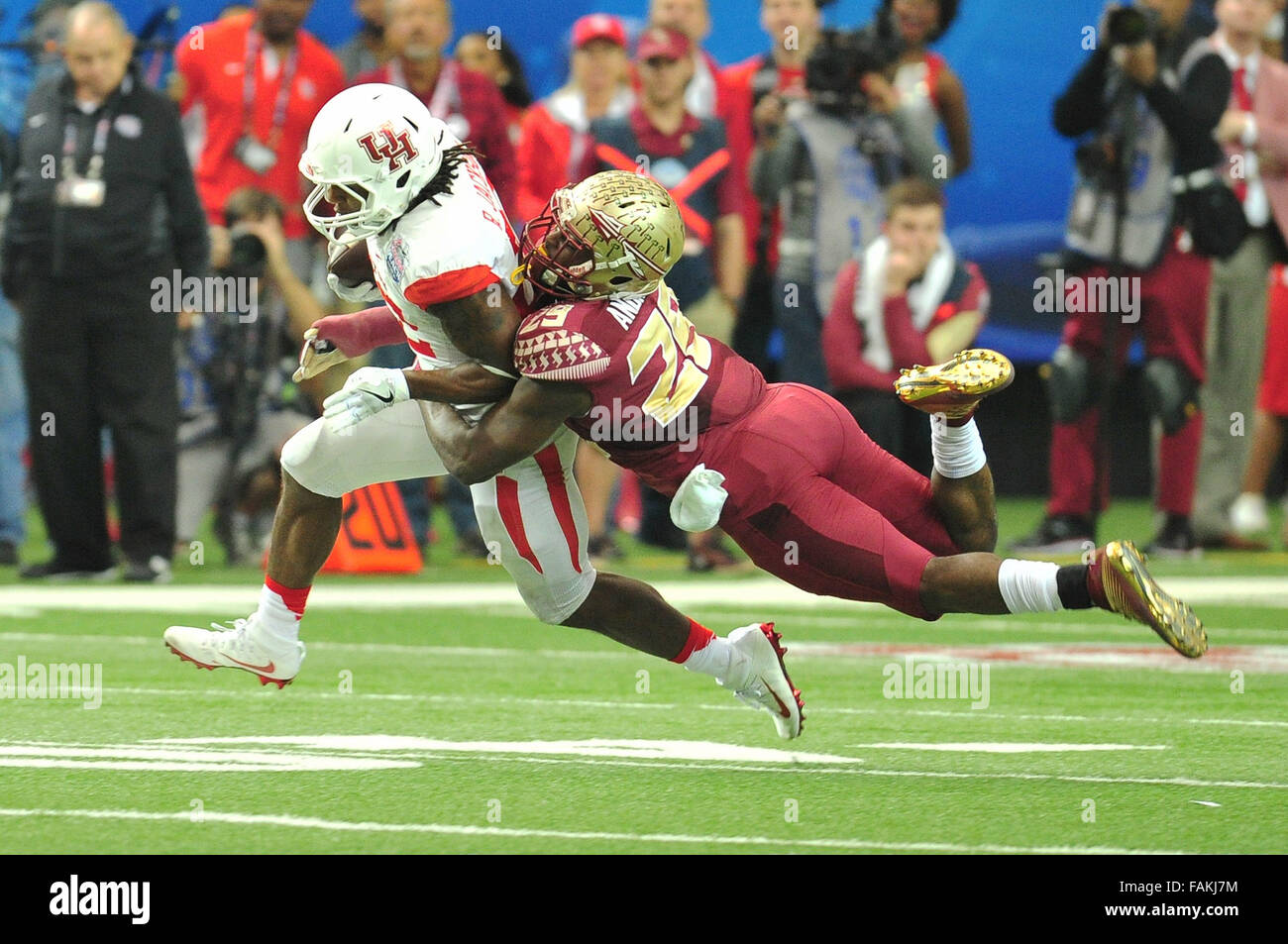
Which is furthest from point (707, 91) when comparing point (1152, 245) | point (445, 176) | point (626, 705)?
point (445, 176)

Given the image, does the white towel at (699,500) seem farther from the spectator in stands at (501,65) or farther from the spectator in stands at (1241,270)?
the spectator in stands at (501,65)

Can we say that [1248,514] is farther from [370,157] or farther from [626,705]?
[370,157]

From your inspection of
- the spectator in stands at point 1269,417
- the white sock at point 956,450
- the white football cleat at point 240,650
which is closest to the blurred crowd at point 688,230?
the spectator in stands at point 1269,417

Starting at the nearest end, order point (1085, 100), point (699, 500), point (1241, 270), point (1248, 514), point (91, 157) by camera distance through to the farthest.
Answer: point (699, 500), point (91, 157), point (1085, 100), point (1241, 270), point (1248, 514)

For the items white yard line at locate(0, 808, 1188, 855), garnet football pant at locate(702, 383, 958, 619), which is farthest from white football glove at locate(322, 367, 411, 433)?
white yard line at locate(0, 808, 1188, 855)

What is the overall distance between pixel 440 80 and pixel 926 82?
2.35 meters

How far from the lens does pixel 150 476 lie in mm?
9305

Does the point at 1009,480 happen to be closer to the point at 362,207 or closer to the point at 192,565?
the point at 192,565

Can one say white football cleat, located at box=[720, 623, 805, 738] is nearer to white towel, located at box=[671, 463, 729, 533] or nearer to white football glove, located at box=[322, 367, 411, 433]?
white towel, located at box=[671, 463, 729, 533]

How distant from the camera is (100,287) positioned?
924cm

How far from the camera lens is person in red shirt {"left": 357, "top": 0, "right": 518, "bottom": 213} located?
9.47 meters

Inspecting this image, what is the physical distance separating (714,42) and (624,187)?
27.1 ft

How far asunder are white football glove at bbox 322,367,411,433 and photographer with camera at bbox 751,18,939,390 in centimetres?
518
